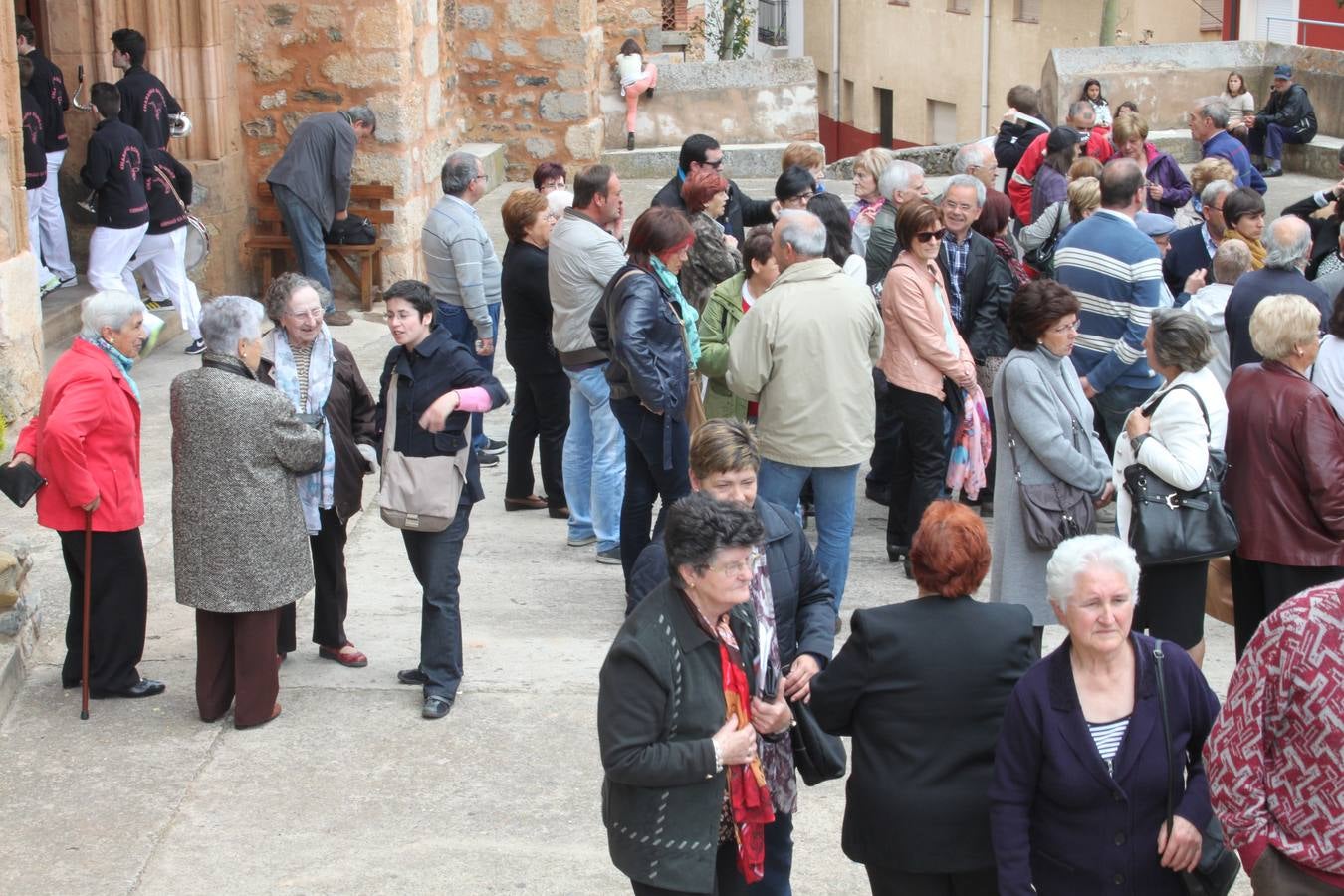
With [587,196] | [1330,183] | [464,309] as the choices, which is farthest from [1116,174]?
[1330,183]

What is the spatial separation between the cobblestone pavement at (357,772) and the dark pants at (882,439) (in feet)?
3.26

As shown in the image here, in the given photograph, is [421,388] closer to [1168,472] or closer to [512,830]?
[512,830]

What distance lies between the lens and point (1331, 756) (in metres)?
3.07

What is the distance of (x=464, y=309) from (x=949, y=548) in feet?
16.9

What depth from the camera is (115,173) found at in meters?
9.68

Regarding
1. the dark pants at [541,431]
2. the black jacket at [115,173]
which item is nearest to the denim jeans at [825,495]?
the dark pants at [541,431]

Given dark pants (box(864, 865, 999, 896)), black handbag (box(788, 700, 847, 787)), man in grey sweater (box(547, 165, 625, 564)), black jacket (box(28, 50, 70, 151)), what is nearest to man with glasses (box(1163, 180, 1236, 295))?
man in grey sweater (box(547, 165, 625, 564))

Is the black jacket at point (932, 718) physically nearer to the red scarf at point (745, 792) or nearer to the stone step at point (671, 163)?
the red scarf at point (745, 792)

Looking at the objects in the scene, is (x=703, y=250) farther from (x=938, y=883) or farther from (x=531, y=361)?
(x=938, y=883)

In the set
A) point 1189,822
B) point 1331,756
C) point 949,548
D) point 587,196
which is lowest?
point 1189,822

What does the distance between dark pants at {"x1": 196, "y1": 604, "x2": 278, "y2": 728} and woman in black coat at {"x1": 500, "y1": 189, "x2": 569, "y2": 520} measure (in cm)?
236

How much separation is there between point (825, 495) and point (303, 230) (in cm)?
581

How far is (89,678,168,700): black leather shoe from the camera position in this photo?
5676mm

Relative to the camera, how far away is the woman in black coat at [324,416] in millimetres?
5582
